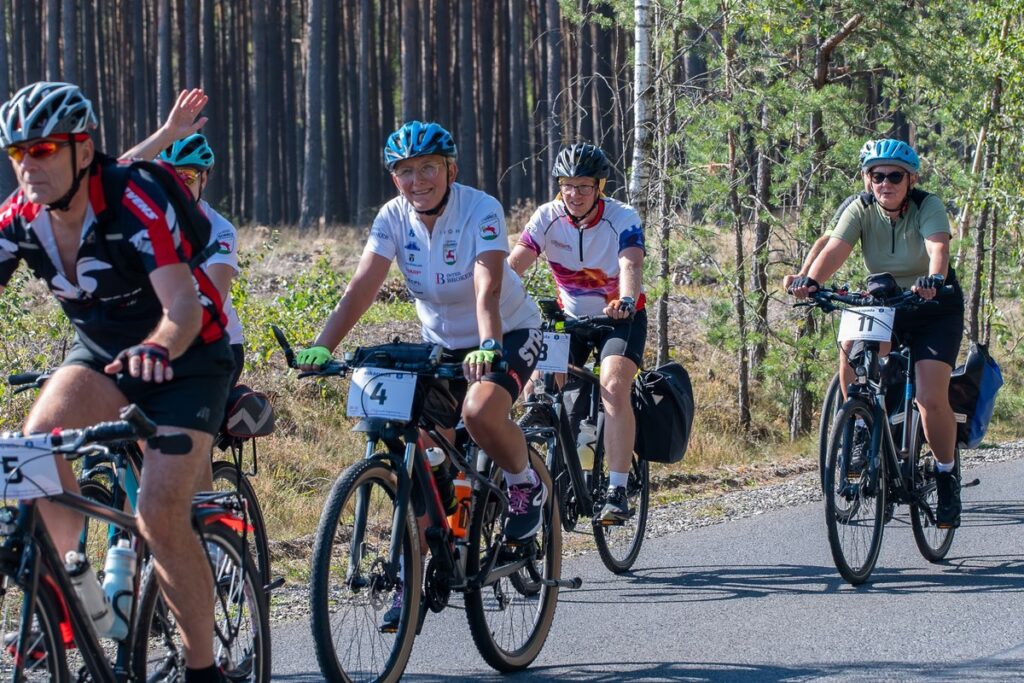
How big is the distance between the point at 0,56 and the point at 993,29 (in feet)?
90.6

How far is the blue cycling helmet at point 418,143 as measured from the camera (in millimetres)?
5605

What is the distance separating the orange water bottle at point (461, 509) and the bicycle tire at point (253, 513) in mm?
781

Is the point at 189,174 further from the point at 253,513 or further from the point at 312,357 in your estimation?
the point at 253,513

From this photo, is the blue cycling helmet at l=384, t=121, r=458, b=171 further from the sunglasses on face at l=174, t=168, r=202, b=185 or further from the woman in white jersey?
the sunglasses on face at l=174, t=168, r=202, b=185

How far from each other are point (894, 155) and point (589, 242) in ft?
5.74

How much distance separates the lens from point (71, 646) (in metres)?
4.15

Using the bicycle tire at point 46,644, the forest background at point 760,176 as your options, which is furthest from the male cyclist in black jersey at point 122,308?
the forest background at point 760,176

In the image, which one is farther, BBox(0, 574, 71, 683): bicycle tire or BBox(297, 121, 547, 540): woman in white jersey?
BBox(297, 121, 547, 540): woman in white jersey

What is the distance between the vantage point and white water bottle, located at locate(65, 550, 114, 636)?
4.02 metres

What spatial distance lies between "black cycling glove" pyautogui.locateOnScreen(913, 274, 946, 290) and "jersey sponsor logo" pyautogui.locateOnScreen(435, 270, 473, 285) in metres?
2.75

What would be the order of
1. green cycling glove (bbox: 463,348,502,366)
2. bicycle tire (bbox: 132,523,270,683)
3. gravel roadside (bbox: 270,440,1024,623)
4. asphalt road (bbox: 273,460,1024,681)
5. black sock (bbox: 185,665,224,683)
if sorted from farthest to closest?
gravel roadside (bbox: 270,440,1024,623)
asphalt road (bbox: 273,460,1024,681)
green cycling glove (bbox: 463,348,502,366)
bicycle tire (bbox: 132,523,270,683)
black sock (bbox: 185,665,224,683)

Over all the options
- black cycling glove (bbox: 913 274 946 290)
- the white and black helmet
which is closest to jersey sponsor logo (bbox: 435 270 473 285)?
the white and black helmet

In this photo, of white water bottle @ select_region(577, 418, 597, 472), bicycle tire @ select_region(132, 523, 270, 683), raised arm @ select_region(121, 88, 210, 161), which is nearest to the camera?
bicycle tire @ select_region(132, 523, 270, 683)

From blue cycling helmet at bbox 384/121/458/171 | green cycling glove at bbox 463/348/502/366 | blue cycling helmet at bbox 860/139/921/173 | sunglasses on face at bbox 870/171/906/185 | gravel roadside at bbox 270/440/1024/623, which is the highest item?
blue cycling helmet at bbox 860/139/921/173
